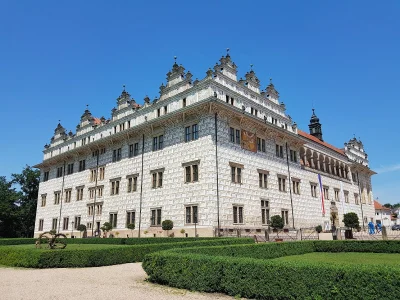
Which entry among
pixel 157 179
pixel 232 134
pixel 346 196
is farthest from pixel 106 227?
pixel 346 196

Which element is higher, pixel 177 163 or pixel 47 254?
pixel 177 163

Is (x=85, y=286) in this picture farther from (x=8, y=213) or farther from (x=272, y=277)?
(x=8, y=213)

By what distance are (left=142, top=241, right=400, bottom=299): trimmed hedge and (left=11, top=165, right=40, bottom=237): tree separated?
5283cm

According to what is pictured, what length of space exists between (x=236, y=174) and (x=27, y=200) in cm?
4559

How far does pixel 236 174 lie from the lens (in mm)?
29312

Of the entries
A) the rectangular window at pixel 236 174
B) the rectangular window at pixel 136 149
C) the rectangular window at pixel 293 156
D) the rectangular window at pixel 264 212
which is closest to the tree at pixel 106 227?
the rectangular window at pixel 136 149

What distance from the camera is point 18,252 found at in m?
15.9

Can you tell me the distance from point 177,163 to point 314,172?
A: 21.0 metres

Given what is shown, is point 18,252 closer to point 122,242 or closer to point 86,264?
point 86,264

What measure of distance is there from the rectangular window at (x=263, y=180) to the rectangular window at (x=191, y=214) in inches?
307

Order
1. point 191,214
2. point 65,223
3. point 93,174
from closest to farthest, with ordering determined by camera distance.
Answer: point 191,214, point 93,174, point 65,223

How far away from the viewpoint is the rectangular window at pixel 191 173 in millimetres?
28119

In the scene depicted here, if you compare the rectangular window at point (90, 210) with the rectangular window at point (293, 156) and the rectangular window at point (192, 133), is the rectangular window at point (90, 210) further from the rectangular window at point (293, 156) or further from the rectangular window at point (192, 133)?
the rectangular window at point (293, 156)

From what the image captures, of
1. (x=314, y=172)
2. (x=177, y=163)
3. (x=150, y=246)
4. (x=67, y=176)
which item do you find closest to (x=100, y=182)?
(x=67, y=176)
